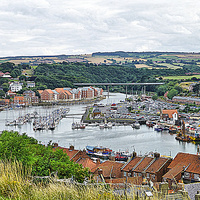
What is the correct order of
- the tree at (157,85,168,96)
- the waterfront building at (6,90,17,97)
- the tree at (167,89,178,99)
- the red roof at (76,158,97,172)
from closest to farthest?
the red roof at (76,158,97,172)
the tree at (167,89,178,99)
the waterfront building at (6,90,17,97)
the tree at (157,85,168,96)

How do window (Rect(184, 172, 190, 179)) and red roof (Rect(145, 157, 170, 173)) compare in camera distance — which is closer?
window (Rect(184, 172, 190, 179))

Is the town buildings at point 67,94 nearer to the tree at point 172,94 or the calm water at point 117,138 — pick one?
the tree at point 172,94

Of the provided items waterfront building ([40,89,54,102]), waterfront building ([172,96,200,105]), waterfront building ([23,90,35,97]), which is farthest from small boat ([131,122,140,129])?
waterfront building ([40,89,54,102])

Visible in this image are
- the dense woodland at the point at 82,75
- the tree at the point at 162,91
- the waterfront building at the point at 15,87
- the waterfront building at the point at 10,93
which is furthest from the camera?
the dense woodland at the point at 82,75

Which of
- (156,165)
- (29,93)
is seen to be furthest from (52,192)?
(29,93)

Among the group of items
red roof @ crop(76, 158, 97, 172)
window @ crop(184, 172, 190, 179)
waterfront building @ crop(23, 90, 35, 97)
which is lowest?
waterfront building @ crop(23, 90, 35, 97)

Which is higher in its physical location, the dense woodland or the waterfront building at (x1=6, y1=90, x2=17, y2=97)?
the dense woodland

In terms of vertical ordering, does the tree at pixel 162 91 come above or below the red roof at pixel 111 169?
below

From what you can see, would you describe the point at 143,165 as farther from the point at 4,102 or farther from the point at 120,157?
the point at 4,102

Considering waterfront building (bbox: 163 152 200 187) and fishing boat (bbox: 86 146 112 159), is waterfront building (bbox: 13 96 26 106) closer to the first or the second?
fishing boat (bbox: 86 146 112 159)

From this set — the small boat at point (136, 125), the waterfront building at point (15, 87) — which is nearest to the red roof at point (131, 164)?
the small boat at point (136, 125)

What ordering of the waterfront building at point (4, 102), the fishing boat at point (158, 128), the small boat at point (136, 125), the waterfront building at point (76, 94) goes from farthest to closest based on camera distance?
the waterfront building at point (76, 94)
the waterfront building at point (4, 102)
the small boat at point (136, 125)
the fishing boat at point (158, 128)
